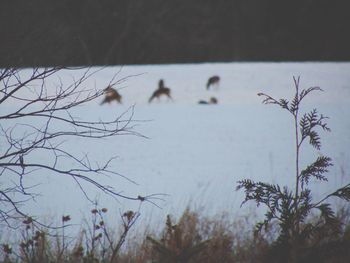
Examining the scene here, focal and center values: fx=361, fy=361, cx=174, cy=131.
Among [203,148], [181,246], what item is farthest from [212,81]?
[181,246]

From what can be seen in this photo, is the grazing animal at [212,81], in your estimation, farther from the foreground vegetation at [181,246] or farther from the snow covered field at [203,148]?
the foreground vegetation at [181,246]

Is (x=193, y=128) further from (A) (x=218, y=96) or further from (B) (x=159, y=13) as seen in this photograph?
(B) (x=159, y=13)

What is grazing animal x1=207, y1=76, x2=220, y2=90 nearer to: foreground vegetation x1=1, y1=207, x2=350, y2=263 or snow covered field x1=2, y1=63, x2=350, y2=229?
snow covered field x1=2, y1=63, x2=350, y2=229

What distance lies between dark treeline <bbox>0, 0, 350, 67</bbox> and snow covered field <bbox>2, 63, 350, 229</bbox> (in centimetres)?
986

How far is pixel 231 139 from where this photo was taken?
984 centimetres

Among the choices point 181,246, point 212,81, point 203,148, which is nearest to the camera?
point 181,246

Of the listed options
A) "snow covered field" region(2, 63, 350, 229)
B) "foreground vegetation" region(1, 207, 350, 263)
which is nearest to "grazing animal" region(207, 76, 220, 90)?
"snow covered field" region(2, 63, 350, 229)

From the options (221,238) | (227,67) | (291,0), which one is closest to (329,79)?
(227,67)

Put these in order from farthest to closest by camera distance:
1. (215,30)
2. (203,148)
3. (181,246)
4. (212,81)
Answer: (215,30) < (212,81) < (203,148) < (181,246)

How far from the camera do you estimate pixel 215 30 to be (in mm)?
29062

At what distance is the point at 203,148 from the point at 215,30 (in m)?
21.7

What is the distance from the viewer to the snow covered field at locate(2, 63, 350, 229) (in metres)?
6.47

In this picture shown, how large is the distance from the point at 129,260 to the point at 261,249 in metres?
1.36

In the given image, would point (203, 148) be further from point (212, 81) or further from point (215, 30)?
point (215, 30)
